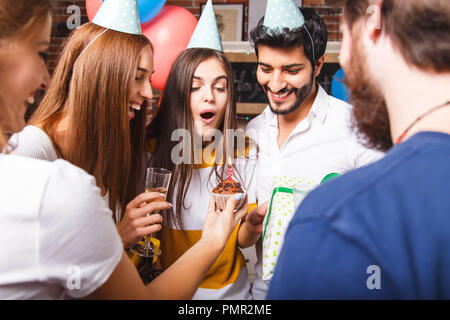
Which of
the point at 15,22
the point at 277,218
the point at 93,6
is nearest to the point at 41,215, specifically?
the point at 15,22

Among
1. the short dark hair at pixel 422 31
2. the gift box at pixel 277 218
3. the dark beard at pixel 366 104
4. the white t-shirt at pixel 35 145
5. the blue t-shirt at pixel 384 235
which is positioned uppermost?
the short dark hair at pixel 422 31

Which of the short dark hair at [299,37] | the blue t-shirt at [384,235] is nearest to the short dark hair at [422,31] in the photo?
the blue t-shirt at [384,235]

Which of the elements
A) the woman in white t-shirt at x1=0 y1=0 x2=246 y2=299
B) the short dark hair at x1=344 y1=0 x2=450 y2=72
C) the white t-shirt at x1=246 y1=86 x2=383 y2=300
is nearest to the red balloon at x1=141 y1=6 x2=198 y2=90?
the white t-shirt at x1=246 y1=86 x2=383 y2=300

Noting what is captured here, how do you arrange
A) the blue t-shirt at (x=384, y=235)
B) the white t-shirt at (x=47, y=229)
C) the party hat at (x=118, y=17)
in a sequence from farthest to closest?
the party hat at (x=118, y=17) → the white t-shirt at (x=47, y=229) → the blue t-shirt at (x=384, y=235)

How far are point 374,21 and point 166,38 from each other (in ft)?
4.69

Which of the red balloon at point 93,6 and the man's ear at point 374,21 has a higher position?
the red balloon at point 93,6

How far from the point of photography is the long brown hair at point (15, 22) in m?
0.66

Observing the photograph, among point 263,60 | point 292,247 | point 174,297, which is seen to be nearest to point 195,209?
point 174,297

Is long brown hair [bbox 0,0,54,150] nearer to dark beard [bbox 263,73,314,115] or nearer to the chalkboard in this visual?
dark beard [bbox 263,73,314,115]

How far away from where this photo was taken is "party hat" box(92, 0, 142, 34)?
1.32 m

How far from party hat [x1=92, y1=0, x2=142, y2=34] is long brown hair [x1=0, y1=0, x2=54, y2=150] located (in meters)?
0.61

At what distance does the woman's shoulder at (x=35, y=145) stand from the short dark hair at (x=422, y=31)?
1.00 meters

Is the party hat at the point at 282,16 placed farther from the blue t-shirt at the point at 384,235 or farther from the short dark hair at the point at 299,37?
the blue t-shirt at the point at 384,235
